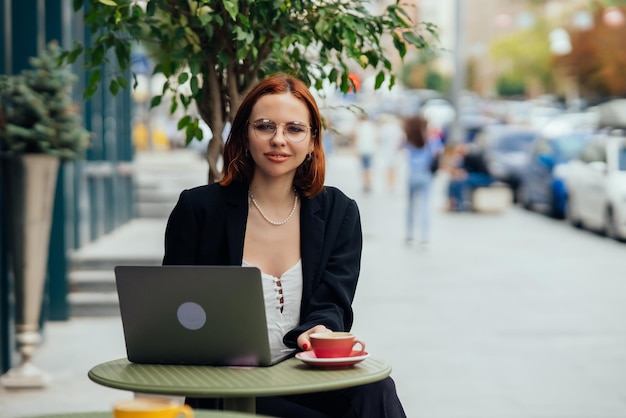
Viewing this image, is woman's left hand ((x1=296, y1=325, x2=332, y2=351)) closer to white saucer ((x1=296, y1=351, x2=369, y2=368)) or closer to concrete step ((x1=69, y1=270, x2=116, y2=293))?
white saucer ((x1=296, y1=351, x2=369, y2=368))

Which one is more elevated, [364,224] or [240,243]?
[240,243]

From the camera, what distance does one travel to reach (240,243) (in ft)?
14.4

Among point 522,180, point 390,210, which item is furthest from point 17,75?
point 522,180

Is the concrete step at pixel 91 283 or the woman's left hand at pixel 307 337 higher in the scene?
the woman's left hand at pixel 307 337

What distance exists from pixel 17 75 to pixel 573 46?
5944 centimetres

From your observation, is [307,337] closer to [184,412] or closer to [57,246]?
[184,412]

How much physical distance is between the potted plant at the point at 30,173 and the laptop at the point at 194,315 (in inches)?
203

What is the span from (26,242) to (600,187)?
43.8 ft

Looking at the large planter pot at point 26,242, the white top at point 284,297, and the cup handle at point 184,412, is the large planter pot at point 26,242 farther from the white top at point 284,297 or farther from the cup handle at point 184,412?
the cup handle at point 184,412

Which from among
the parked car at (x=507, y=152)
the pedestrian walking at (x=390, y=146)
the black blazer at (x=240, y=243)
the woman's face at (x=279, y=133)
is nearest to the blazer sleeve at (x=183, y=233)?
the black blazer at (x=240, y=243)

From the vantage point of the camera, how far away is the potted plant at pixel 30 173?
8.86 metres

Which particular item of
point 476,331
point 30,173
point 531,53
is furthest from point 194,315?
point 531,53

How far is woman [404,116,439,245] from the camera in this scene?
19188 millimetres

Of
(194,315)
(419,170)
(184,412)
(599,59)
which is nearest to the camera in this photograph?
(184,412)
